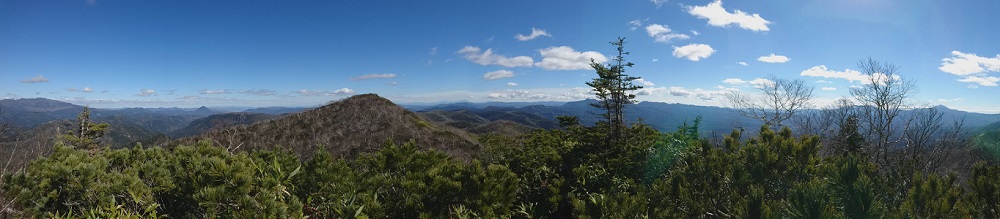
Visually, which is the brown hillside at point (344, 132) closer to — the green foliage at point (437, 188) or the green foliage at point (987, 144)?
the green foliage at point (437, 188)

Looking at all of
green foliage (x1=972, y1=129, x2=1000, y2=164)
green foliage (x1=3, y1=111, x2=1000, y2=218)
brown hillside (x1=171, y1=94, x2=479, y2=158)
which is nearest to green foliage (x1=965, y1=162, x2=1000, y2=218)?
green foliage (x1=3, y1=111, x2=1000, y2=218)

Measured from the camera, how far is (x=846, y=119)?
1287 inches

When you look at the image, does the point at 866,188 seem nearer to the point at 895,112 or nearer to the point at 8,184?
the point at 8,184

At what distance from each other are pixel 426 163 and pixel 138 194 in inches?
102

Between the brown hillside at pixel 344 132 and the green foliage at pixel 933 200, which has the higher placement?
the green foliage at pixel 933 200

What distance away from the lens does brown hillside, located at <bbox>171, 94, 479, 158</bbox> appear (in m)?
26.5

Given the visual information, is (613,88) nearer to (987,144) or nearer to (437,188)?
(437,188)

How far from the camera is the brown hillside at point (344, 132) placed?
26.5m

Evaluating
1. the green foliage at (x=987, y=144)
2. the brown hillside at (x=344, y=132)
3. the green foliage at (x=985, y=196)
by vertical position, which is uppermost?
the green foliage at (x=985, y=196)

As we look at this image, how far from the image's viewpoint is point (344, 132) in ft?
99.0

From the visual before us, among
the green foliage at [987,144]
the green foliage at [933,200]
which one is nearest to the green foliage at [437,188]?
the green foliage at [933,200]

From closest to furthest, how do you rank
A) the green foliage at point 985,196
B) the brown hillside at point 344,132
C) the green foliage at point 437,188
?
the green foliage at point 437,188, the green foliage at point 985,196, the brown hillside at point 344,132

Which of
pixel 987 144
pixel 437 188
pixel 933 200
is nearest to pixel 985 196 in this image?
pixel 933 200

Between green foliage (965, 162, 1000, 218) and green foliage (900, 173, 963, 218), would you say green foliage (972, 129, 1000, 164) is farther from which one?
green foliage (900, 173, 963, 218)
